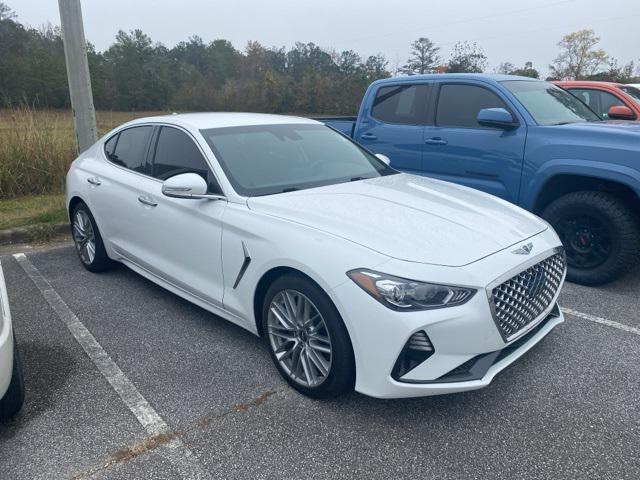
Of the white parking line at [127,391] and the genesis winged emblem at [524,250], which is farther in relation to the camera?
the genesis winged emblem at [524,250]

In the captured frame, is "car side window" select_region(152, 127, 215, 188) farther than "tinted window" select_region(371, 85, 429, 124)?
No

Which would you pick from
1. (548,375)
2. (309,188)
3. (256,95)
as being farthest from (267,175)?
(256,95)

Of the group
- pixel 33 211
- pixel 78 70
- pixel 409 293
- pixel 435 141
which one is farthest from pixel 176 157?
pixel 33 211

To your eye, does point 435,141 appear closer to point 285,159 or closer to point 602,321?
point 285,159

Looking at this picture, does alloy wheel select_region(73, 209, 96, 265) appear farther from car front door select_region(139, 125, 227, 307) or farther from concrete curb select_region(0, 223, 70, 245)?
concrete curb select_region(0, 223, 70, 245)

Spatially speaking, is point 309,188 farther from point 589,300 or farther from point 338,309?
point 589,300

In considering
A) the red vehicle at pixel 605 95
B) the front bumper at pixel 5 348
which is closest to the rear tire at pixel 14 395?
the front bumper at pixel 5 348

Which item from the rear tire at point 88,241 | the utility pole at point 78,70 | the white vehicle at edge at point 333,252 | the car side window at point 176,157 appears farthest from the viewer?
the utility pole at point 78,70

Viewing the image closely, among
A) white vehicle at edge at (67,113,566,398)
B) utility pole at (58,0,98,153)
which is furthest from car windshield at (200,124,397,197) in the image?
utility pole at (58,0,98,153)

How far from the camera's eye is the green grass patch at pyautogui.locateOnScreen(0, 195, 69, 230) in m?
6.67

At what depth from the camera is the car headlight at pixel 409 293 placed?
252cm

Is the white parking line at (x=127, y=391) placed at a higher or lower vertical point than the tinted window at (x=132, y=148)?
lower

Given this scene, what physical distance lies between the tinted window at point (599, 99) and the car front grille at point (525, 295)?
5.16 metres

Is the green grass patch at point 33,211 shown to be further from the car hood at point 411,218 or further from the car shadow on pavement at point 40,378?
the car hood at point 411,218
